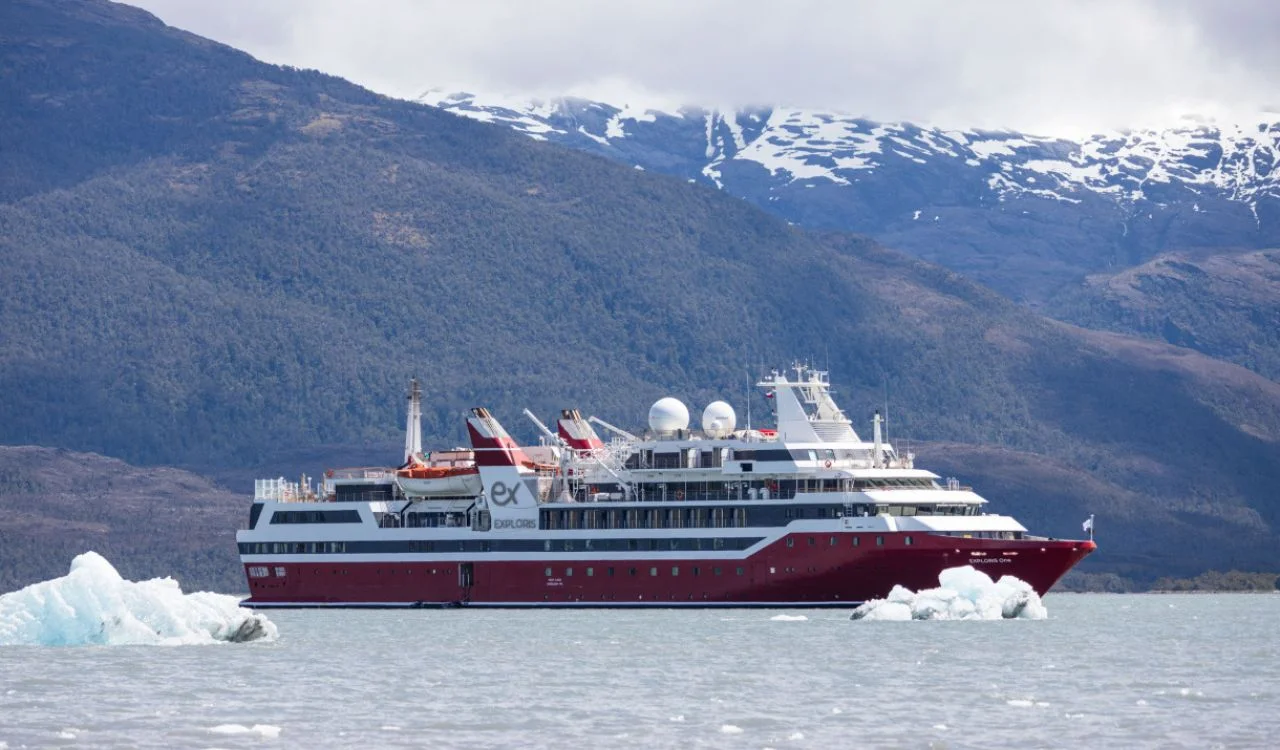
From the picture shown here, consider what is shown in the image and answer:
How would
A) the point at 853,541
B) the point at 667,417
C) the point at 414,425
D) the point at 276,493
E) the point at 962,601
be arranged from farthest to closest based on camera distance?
the point at 414,425 → the point at 276,493 → the point at 667,417 → the point at 853,541 → the point at 962,601

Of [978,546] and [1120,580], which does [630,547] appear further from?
[1120,580]

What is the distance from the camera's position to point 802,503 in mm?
94375

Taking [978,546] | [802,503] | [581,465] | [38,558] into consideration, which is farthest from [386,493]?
[38,558]

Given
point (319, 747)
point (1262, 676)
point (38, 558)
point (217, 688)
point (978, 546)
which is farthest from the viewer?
point (38, 558)

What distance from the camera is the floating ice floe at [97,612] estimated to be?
6744 cm

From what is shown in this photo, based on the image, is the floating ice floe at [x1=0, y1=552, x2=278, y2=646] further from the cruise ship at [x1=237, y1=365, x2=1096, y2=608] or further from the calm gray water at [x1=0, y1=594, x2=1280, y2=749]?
the cruise ship at [x1=237, y1=365, x2=1096, y2=608]

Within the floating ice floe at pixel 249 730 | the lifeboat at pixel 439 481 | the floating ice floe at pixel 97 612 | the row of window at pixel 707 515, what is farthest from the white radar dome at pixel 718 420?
the floating ice floe at pixel 249 730

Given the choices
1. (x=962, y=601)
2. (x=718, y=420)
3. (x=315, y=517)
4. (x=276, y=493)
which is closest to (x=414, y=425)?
(x=276, y=493)

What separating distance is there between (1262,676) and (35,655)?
33.8m

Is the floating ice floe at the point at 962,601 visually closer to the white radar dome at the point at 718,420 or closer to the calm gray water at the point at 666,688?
the calm gray water at the point at 666,688

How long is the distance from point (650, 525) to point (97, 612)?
33940 mm

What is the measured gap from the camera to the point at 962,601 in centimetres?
8388

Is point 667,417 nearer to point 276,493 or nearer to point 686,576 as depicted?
point 686,576

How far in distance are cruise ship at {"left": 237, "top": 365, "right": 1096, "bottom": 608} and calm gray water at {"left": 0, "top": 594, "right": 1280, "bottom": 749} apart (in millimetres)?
8171
